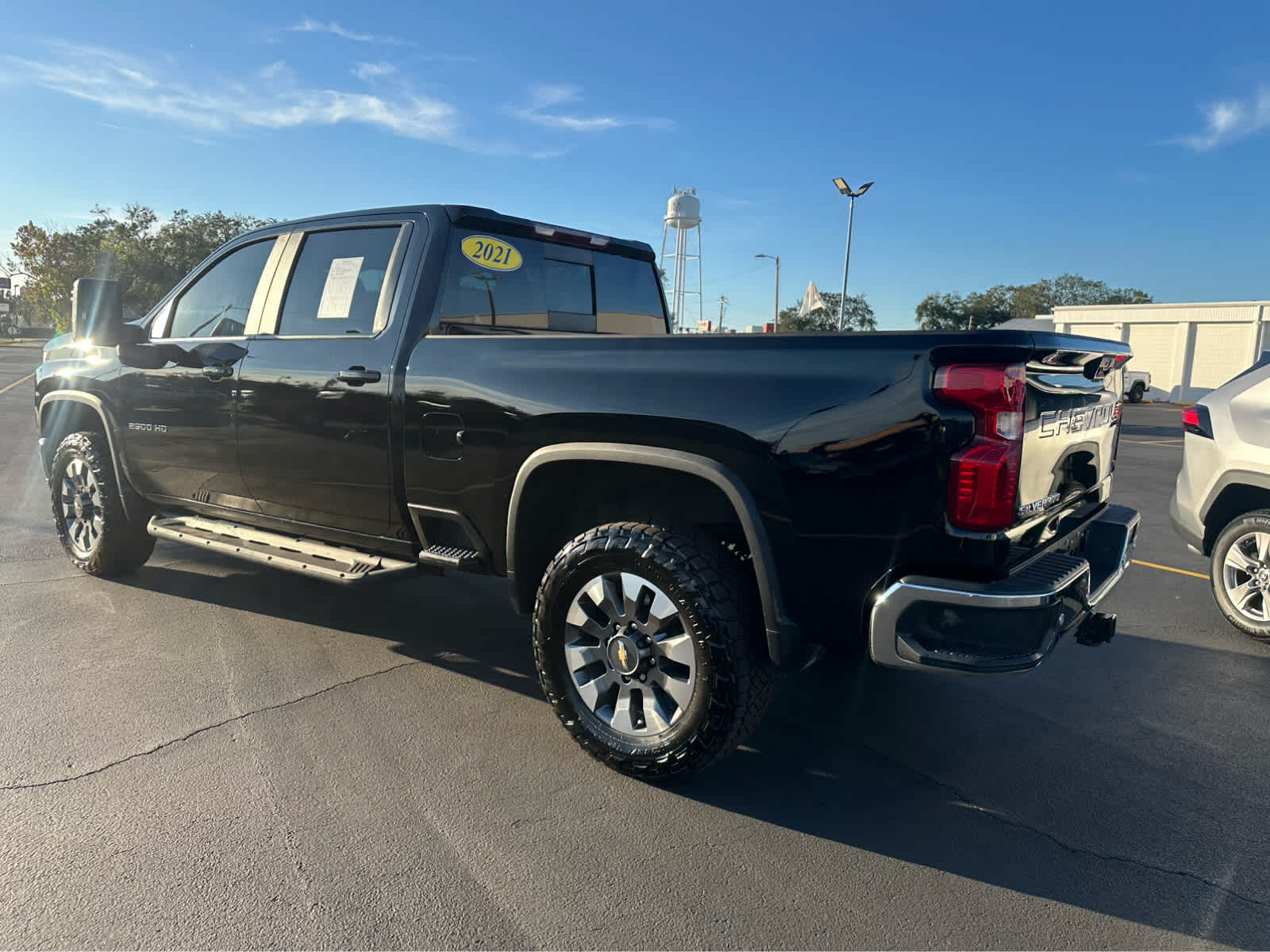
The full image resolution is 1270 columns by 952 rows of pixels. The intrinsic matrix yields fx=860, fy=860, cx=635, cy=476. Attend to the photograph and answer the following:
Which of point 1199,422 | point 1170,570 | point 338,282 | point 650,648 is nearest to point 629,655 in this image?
point 650,648

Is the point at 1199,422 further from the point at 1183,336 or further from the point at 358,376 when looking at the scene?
Result: the point at 1183,336

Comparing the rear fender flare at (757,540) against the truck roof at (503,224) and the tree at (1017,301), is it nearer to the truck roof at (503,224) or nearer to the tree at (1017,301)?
the truck roof at (503,224)

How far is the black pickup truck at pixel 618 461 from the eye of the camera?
2.44 metres

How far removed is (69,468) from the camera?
17.0 feet

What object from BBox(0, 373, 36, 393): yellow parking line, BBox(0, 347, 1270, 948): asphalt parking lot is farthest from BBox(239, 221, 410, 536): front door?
BBox(0, 373, 36, 393): yellow parking line

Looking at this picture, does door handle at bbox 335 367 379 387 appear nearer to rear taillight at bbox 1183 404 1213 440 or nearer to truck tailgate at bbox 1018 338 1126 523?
truck tailgate at bbox 1018 338 1126 523

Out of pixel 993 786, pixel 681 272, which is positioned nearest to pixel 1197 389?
pixel 681 272

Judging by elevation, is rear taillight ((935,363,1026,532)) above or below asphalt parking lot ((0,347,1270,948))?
above

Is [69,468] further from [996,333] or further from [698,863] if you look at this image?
[996,333]

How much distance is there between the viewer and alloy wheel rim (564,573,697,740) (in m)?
2.87

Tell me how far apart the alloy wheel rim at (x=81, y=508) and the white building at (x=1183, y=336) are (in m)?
43.5

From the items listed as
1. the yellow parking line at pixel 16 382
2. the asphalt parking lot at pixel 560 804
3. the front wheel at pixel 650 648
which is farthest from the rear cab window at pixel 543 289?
the yellow parking line at pixel 16 382

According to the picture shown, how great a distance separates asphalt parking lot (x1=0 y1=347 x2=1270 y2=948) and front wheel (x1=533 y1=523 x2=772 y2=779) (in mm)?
185

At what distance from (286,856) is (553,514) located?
1.46 meters
